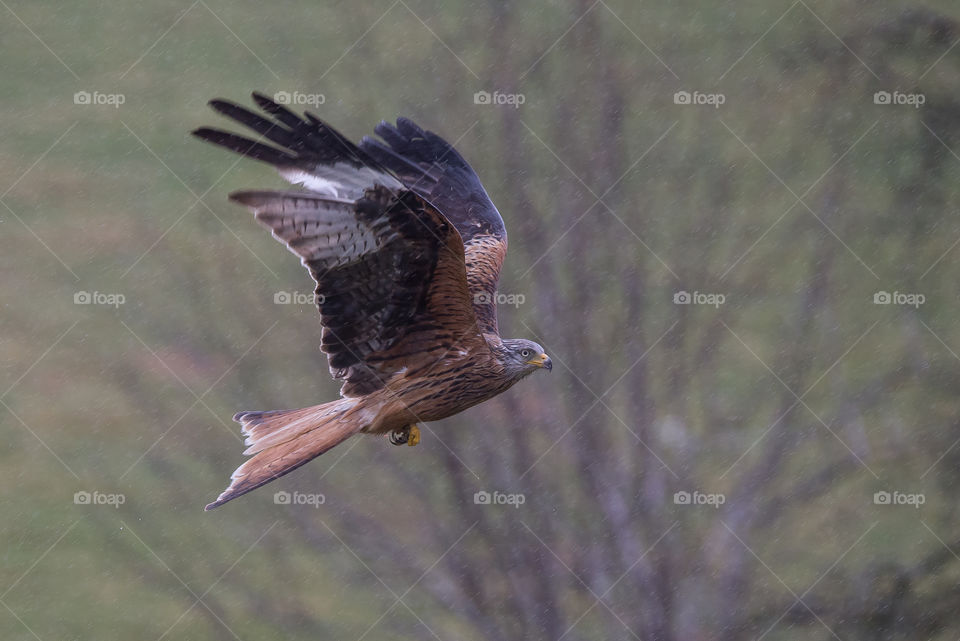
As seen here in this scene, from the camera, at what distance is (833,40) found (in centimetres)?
1463

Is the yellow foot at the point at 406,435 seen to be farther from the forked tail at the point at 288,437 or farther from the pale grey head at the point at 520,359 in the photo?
the pale grey head at the point at 520,359

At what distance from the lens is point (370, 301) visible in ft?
19.1

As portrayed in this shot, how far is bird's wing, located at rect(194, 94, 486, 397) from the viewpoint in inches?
208

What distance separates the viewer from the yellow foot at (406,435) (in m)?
→ 6.37

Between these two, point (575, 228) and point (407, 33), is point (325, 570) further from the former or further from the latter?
point (407, 33)

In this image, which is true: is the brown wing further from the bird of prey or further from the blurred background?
the blurred background

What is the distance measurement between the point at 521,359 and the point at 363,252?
3.35 ft

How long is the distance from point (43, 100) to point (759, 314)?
29.0ft

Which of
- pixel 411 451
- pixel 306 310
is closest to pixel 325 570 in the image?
pixel 411 451

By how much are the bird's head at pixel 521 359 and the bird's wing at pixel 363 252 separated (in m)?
0.14

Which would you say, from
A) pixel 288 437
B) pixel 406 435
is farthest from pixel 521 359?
pixel 288 437

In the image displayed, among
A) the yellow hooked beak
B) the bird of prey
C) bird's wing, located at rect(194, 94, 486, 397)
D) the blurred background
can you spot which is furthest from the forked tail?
the blurred background

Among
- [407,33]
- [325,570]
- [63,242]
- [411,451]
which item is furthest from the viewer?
[63,242]

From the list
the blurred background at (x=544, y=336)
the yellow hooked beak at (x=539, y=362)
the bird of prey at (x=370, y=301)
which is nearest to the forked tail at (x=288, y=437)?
the bird of prey at (x=370, y=301)
